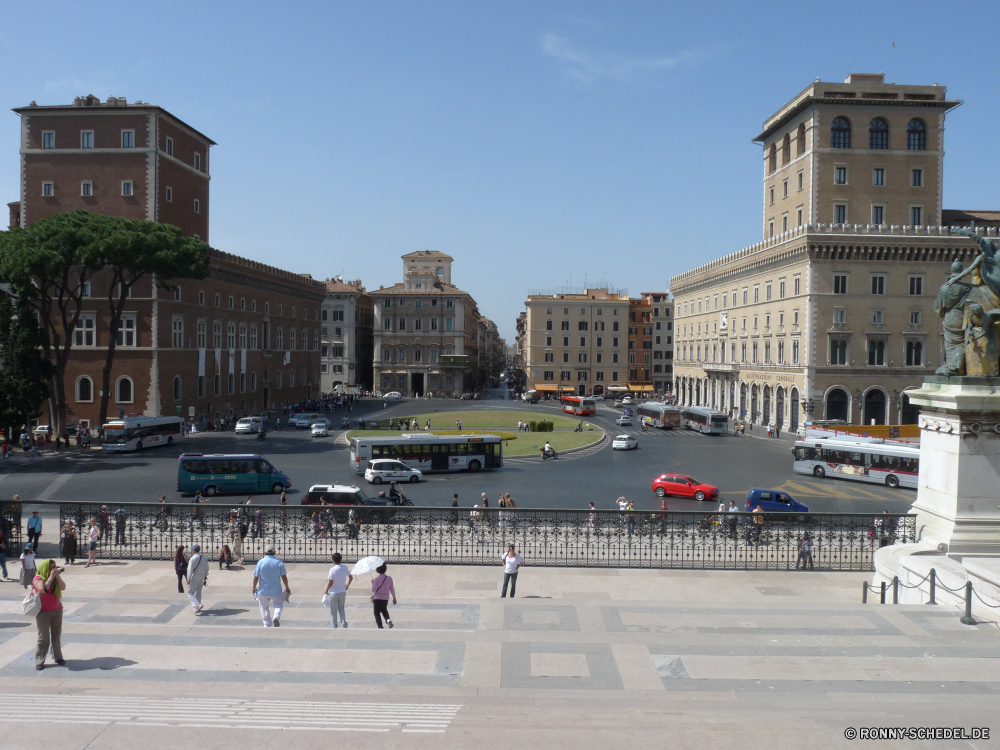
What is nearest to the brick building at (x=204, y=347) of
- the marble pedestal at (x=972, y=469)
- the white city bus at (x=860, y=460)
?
the white city bus at (x=860, y=460)

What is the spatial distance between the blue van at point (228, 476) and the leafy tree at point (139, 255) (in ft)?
58.3

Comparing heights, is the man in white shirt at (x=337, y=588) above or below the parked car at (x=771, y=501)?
above

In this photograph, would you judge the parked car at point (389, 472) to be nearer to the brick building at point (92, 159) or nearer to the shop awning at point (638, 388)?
the brick building at point (92, 159)

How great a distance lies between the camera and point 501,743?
8.21m

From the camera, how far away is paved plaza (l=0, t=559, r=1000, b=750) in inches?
336

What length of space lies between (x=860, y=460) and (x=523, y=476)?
16.7 m

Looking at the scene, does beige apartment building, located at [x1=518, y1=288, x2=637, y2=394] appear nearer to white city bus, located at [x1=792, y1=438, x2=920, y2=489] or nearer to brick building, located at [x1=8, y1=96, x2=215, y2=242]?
brick building, located at [x1=8, y1=96, x2=215, y2=242]

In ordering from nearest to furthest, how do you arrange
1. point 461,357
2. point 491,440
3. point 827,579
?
point 827,579 < point 491,440 < point 461,357

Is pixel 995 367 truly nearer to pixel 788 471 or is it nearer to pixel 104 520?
pixel 104 520

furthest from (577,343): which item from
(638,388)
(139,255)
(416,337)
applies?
(139,255)

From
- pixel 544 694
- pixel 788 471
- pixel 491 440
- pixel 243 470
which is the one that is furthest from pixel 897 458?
pixel 544 694

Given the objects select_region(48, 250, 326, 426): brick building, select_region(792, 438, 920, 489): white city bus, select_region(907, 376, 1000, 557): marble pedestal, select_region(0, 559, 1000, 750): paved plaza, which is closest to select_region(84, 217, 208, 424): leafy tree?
select_region(48, 250, 326, 426): brick building

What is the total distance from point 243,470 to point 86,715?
25.4 meters

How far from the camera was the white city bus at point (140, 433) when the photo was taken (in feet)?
146
